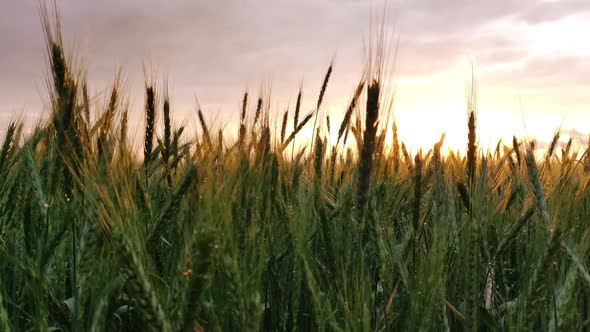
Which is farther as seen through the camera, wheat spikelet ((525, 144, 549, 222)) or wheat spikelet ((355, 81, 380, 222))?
wheat spikelet ((525, 144, 549, 222))

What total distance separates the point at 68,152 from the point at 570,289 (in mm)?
1334

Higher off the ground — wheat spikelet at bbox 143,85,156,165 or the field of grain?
wheat spikelet at bbox 143,85,156,165

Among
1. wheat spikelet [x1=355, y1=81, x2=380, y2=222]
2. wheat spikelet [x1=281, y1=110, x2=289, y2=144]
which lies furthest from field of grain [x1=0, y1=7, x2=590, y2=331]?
wheat spikelet [x1=281, y1=110, x2=289, y2=144]

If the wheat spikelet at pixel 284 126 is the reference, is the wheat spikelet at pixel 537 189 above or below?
below

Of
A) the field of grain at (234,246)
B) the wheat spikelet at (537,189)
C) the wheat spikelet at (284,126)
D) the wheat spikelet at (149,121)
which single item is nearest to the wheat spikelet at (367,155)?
the field of grain at (234,246)

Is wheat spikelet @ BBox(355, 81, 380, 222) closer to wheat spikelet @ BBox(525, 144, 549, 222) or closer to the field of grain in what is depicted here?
the field of grain

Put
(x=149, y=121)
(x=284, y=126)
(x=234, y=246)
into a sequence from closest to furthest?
1. (x=234, y=246)
2. (x=149, y=121)
3. (x=284, y=126)

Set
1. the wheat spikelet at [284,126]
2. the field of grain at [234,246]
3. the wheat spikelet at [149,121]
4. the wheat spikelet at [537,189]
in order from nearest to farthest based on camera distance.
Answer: the field of grain at [234,246]
the wheat spikelet at [537,189]
the wheat spikelet at [149,121]
the wheat spikelet at [284,126]

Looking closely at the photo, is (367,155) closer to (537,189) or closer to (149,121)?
(537,189)

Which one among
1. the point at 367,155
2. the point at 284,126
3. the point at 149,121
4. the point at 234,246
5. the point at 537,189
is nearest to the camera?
the point at 234,246

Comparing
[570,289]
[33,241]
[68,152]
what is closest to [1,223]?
[33,241]

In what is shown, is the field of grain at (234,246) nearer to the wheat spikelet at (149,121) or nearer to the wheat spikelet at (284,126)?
the wheat spikelet at (149,121)

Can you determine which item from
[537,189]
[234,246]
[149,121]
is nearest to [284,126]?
[149,121]

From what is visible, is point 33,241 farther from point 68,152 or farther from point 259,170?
point 259,170
